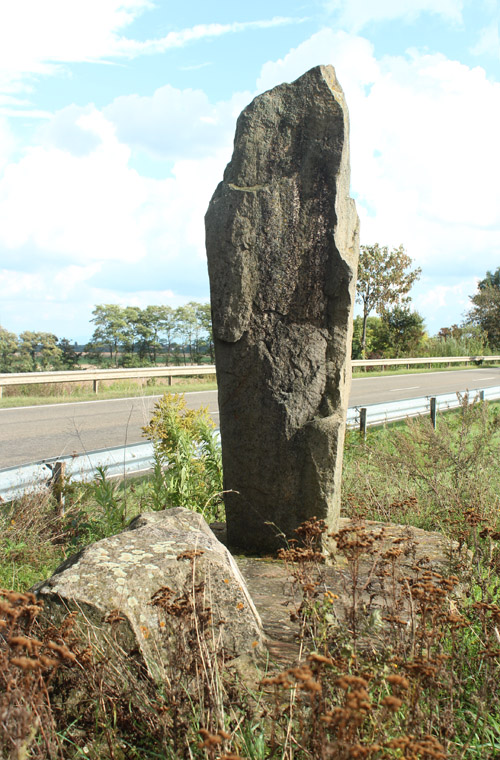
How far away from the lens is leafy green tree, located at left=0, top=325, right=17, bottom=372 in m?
29.2

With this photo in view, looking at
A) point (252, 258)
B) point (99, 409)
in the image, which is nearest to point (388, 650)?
point (252, 258)

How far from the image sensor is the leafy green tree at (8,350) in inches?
1150

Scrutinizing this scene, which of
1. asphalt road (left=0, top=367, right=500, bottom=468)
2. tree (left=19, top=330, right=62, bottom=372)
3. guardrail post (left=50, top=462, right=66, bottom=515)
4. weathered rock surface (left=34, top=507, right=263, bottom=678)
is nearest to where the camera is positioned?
weathered rock surface (left=34, top=507, right=263, bottom=678)

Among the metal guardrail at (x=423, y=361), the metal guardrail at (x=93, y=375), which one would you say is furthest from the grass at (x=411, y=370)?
the metal guardrail at (x=93, y=375)

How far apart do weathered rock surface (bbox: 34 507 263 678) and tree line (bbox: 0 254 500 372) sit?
27123mm

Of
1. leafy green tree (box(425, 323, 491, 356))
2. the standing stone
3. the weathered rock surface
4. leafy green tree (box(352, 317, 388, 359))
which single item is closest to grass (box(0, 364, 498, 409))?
the standing stone

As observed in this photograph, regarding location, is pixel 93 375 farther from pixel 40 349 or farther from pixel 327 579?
pixel 40 349

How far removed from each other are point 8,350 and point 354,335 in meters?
18.8

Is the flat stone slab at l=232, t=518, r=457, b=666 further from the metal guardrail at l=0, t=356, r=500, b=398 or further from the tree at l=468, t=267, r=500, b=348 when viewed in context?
the tree at l=468, t=267, r=500, b=348

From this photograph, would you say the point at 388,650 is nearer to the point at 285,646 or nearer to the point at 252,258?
the point at 285,646

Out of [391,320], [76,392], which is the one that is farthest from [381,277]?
[76,392]

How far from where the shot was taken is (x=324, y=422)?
444 centimetres

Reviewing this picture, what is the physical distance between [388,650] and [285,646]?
791 mm

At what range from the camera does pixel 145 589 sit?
283 cm
